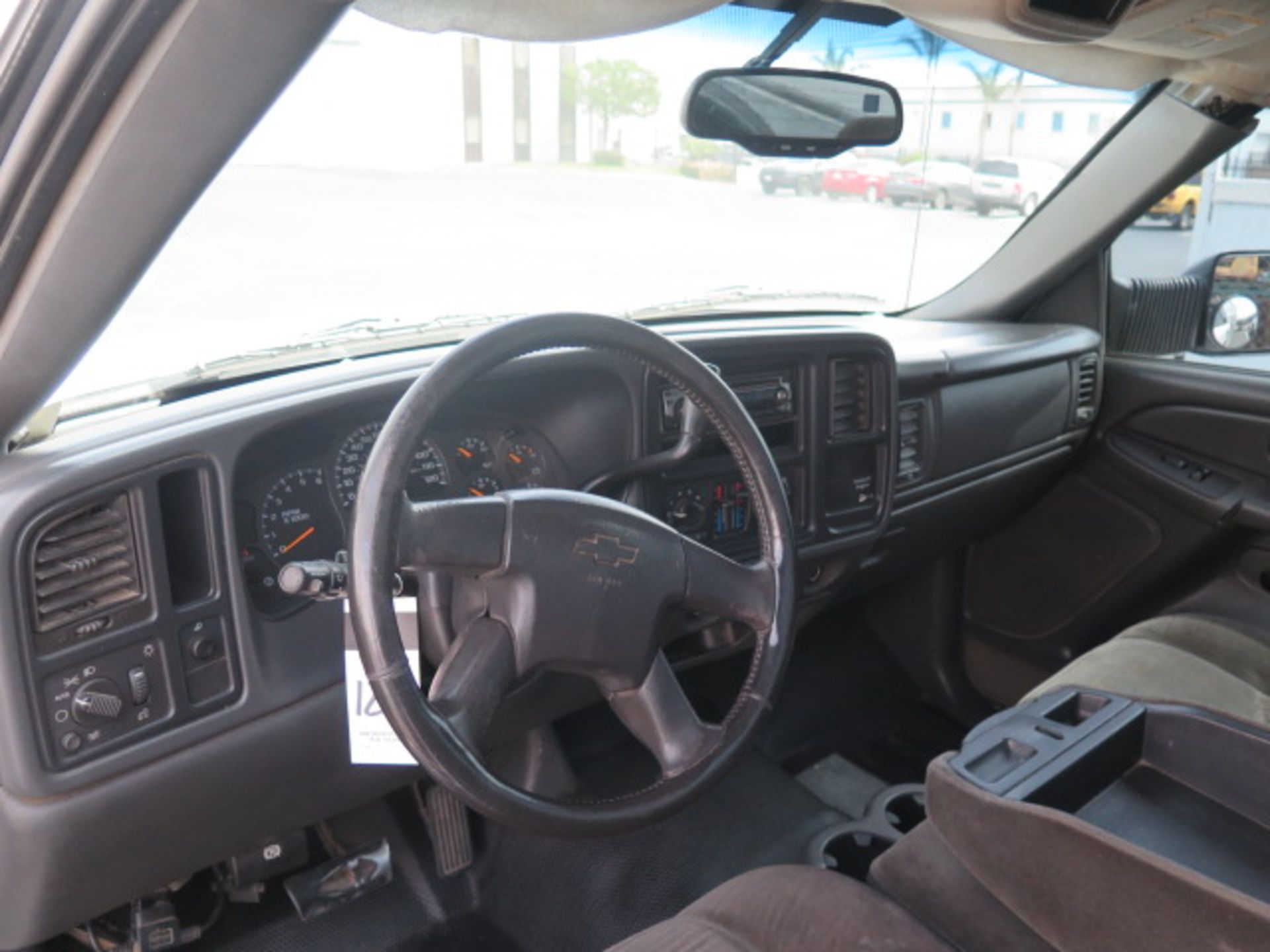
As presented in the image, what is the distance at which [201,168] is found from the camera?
1245mm

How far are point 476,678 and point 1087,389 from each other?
2.38 metres

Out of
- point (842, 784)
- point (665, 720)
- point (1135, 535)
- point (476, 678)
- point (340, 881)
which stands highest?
point (476, 678)

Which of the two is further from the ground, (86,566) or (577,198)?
(577,198)

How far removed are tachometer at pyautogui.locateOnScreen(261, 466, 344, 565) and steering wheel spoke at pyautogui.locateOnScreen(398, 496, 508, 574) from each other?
0.45 meters

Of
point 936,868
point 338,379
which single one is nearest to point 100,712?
point 338,379

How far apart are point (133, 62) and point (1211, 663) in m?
2.39

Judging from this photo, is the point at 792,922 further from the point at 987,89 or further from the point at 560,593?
the point at 987,89

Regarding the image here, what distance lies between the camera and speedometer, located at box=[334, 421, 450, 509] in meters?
1.83

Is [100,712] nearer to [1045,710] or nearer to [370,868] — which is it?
[370,868]

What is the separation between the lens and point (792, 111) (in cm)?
Answer: 226

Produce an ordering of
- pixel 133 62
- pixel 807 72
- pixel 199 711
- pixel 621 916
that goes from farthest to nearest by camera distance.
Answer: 1. pixel 621 916
2. pixel 807 72
3. pixel 199 711
4. pixel 133 62

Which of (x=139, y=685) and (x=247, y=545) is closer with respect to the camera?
(x=139, y=685)

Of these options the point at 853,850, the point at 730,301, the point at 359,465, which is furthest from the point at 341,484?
the point at 853,850

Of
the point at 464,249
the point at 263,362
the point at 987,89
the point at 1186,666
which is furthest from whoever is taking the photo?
the point at 987,89
